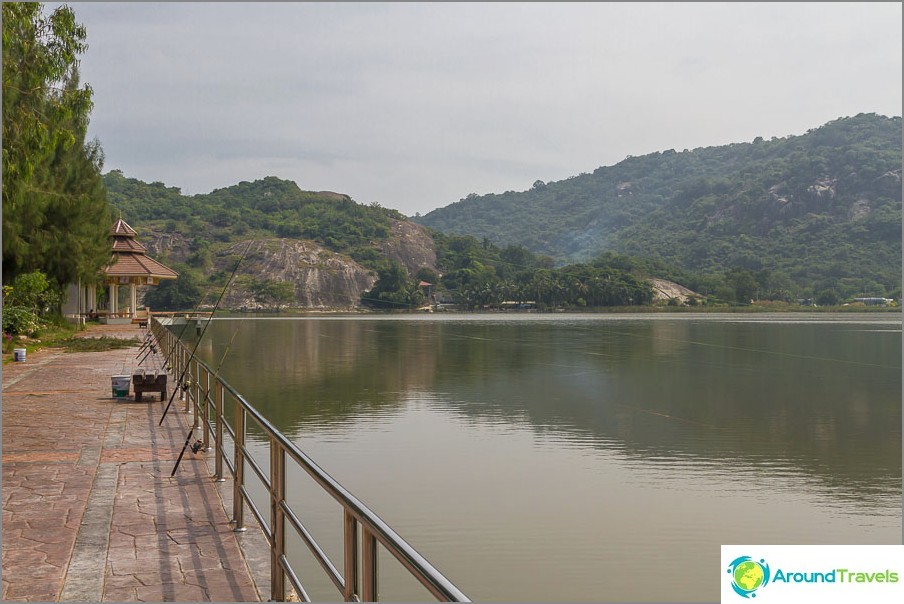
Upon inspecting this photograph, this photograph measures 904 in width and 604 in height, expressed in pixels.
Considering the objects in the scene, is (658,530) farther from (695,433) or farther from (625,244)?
(625,244)

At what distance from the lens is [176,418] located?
10898 millimetres

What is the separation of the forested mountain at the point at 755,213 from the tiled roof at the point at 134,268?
3281 inches

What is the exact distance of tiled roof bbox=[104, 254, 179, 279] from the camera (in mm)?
42344

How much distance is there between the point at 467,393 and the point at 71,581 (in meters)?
14.9

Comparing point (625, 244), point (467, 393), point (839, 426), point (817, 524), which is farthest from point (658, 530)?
point (625, 244)

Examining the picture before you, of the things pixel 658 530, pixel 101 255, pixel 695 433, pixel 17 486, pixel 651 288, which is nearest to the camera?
pixel 17 486

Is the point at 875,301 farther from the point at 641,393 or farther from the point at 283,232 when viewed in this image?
the point at 641,393

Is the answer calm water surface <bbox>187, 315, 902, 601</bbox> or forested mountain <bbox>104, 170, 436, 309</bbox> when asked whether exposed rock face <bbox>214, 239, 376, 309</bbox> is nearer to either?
forested mountain <bbox>104, 170, 436, 309</bbox>

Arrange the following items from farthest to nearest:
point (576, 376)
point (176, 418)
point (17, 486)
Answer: point (576, 376)
point (176, 418)
point (17, 486)

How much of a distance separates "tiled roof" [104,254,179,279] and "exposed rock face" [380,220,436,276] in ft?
286

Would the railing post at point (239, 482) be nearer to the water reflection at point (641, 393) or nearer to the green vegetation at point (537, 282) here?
the water reflection at point (641, 393)

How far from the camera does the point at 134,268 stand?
141ft

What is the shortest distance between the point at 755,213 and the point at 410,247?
173ft

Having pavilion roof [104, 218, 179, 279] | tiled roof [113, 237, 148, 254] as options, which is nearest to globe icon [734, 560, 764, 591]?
pavilion roof [104, 218, 179, 279]
